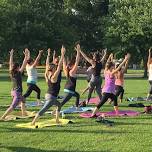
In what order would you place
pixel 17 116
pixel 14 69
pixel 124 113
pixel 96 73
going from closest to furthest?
pixel 14 69, pixel 17 116, pixel 124 113, pixel 96 73

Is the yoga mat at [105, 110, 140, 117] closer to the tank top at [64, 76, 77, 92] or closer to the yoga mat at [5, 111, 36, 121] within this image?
the tank top at [64, 76, 77, 92]

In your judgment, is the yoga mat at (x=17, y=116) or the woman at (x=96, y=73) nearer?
the yoga mat at (x=17, y=116)

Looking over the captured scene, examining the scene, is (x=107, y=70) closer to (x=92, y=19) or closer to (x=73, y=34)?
(x=73, y=34)

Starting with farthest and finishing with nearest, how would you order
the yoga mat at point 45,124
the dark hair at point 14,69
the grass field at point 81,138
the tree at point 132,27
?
the tree at point 132,27 → the dark hair at point 14,69 → the yoga mat at point 45,124 → the grass field at point 81,138

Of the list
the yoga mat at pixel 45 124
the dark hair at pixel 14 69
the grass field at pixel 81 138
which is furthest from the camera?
the dark hair at pixel 14 69

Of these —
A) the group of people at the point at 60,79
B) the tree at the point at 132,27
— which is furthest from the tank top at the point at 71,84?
the tree at the point at 132,27

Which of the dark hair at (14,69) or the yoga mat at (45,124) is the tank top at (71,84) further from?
the dark hair at (14,69)

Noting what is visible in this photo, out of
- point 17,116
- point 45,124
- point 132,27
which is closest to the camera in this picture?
point 45,124

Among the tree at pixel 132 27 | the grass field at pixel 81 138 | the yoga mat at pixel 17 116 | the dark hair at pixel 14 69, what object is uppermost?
the tree at pixel 132 27

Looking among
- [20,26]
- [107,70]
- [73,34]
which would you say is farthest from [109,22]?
[107,70]

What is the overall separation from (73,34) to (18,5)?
8.59 metres

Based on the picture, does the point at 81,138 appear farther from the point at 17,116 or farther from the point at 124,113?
the point at 124,113

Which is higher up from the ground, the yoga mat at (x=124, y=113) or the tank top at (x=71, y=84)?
the tank top at (x=71, y=84)

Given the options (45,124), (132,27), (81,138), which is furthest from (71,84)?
(132,27)
